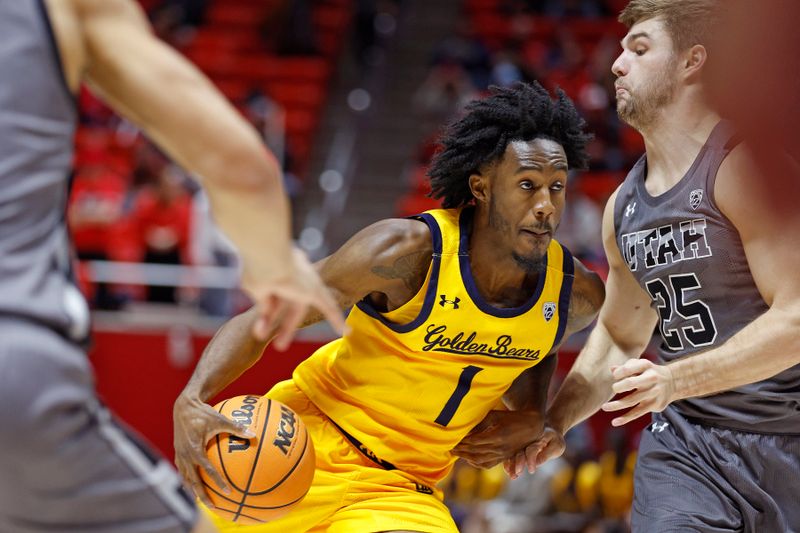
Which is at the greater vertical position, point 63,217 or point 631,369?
point 631,369

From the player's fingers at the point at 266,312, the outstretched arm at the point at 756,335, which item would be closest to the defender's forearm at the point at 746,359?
the outstretched arm at the point at 756,335

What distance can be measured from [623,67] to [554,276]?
887mm

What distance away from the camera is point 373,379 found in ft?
13.6

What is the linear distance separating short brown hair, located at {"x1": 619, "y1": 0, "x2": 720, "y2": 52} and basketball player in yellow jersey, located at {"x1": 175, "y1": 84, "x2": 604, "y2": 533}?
0.50 metres

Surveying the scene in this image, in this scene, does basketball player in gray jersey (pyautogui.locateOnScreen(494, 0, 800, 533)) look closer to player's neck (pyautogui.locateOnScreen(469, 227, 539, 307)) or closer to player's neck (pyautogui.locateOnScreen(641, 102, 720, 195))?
player's neck (pyautogui.locateOnScreen(641, 102, 720, 195))

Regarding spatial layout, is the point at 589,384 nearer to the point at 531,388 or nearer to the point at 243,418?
the point at 531,388

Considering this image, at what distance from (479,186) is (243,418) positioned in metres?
1.33

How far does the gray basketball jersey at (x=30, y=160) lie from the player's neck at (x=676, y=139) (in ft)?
8.28

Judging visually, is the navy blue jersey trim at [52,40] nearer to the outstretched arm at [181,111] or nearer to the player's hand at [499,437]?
the outstretched arm at [181,111]

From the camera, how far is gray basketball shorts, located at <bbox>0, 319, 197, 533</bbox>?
7.12ft

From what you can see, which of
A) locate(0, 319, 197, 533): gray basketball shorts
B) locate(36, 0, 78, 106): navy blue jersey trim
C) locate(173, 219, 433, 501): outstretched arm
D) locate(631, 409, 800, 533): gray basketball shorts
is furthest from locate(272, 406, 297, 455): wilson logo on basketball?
locate(36, 0, 78, 106): navy blue jersey trim

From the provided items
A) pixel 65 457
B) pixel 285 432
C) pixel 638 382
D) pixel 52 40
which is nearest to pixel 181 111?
pixel 52 40

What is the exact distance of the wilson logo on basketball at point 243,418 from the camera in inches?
143

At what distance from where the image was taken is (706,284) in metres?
3.91
